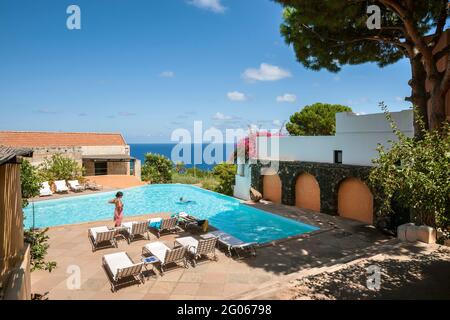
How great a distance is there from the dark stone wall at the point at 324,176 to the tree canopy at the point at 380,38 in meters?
4.27

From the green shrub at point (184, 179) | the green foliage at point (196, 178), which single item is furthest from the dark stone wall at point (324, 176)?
the green shrub at point (184, 179)

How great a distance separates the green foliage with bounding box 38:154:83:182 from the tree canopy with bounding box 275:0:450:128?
21.1 metres

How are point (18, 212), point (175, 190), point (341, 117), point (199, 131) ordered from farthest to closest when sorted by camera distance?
1. point (175, 190)
2. point (199, 131)
3. point (341, 117)
4. point (18, 212)

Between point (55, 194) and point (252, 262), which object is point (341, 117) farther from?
point (55, 194)

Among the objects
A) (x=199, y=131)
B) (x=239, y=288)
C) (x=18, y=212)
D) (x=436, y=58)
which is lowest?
(x=239, y=288)

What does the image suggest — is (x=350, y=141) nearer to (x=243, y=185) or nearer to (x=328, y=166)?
(x=328, y=166)

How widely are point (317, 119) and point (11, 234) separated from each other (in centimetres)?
3261

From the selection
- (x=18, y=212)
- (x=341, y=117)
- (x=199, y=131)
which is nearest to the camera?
(x=18, y=212)

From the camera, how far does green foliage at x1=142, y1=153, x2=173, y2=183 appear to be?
29784mm

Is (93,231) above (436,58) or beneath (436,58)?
beneath
